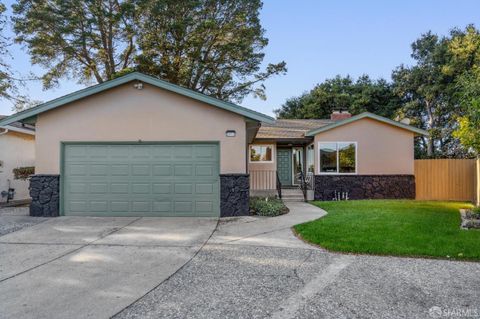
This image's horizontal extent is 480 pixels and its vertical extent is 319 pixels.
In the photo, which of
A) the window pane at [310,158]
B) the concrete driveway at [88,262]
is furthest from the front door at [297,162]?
the concrete driveway at [88,262]

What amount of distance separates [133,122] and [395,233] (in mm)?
7724

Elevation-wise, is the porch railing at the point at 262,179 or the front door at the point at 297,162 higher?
the front door at the point at 297,162

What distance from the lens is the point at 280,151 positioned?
17.1 m

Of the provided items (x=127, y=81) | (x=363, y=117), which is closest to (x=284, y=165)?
(x=363, y=117)

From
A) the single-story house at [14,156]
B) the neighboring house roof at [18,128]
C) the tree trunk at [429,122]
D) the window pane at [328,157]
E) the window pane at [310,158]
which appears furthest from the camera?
the tree trunk at [429,122]

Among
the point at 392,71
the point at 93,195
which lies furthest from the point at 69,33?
the point at 392,71

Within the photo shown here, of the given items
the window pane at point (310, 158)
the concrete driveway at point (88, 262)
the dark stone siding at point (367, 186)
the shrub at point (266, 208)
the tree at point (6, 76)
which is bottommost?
the concrete driveway at point (88, 262)

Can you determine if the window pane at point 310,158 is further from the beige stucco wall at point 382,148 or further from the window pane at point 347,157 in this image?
the window pane at point 347,157

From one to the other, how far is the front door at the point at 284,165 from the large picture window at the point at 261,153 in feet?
5.34

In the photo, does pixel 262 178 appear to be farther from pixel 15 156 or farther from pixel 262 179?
pixel 15 156

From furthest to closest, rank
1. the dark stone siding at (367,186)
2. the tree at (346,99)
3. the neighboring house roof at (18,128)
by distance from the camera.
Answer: the tree at (346,99)
the dark stone siding at (367,186)
the neighboring house roof at (18,128)

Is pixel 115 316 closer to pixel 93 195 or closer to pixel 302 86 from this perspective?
pixel 93 195

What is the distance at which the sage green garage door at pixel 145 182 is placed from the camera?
9453mm

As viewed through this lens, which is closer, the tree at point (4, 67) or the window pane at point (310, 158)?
the tree at point (4, 67)
